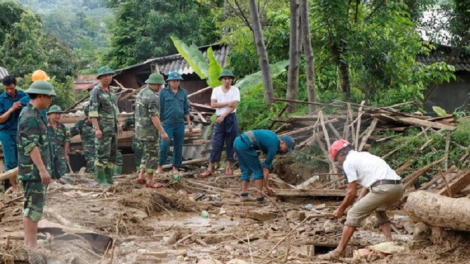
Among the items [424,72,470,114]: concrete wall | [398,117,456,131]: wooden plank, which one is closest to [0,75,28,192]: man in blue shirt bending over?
[398,117,456,131]: wooden plank

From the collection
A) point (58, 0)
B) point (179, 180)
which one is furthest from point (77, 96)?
point (58, 0)

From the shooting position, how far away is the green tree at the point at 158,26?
27.4m

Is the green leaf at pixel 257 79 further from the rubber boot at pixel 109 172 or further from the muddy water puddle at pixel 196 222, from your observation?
the muddy water puddle at pixel 196 222

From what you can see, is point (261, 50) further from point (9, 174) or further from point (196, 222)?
point (9, 174)

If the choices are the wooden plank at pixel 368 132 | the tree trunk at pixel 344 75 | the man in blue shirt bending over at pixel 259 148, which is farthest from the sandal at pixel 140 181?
the tree trunk at pixel 344 75

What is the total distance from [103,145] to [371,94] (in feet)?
24.5

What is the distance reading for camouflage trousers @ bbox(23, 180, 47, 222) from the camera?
6930mm

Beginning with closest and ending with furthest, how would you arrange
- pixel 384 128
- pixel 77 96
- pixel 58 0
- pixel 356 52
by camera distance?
pixel 384 128 < pixel 356 52 < pixel 77 96 < pixel 58 0

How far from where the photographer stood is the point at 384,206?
25.0 ft

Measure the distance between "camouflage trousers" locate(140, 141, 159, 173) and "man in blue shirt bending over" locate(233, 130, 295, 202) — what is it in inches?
57.4

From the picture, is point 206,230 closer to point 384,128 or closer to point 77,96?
point 384,128

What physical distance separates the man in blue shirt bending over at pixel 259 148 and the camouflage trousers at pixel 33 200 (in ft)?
13.5

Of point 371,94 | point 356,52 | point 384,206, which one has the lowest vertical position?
point 384,206

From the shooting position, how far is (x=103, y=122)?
10734 millimetres
